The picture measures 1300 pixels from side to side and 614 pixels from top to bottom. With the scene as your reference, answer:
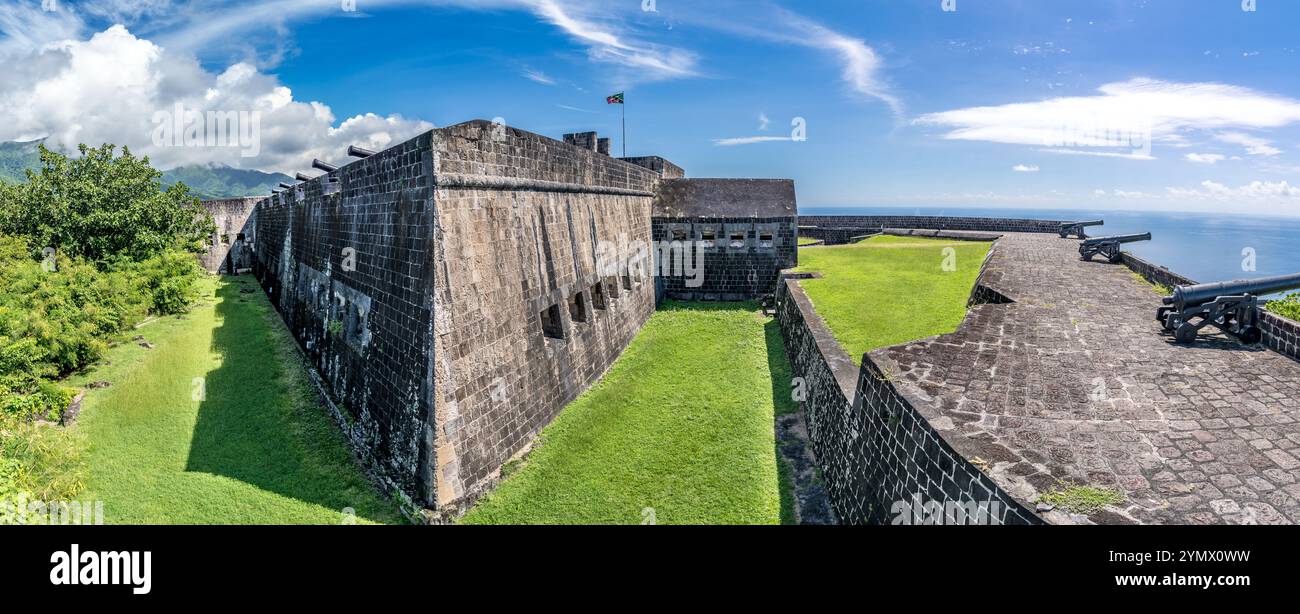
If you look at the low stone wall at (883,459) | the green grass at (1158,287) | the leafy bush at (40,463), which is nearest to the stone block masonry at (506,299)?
the low stone wall at (883,459)

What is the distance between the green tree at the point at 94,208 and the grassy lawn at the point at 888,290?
71.3 ft

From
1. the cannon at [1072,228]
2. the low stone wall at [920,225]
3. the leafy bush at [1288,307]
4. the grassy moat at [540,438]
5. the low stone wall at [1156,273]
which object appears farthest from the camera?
the low stone wall at [920,225]

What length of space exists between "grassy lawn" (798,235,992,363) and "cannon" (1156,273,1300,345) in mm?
3385

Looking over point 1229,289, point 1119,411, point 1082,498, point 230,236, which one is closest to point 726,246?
point 1229,289

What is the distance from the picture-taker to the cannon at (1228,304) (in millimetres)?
8030

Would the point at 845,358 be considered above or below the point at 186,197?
below

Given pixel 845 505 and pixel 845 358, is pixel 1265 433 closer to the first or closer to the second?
pixel 845 505

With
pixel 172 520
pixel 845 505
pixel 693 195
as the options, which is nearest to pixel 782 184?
pixel 693 195

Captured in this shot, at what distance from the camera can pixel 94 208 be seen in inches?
682

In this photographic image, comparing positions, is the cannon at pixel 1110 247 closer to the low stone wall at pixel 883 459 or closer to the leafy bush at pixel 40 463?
the low stone wall at pixel 883 459

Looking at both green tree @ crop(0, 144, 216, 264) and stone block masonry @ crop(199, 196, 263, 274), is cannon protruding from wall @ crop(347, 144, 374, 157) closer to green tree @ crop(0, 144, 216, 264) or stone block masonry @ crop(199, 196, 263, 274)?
green tree @ crop(0, 144, 216, 264)

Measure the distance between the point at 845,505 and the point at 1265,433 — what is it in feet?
13.4

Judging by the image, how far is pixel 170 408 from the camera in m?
10.8

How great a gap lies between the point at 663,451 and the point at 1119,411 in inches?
232
